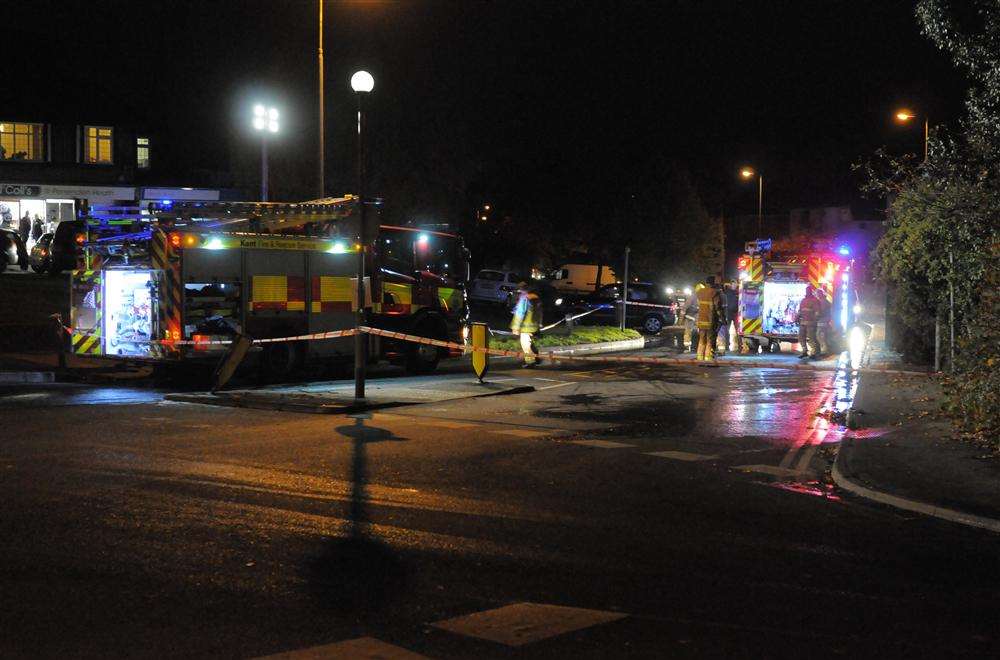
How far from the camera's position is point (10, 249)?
35.3m

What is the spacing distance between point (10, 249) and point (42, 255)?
1822 mm

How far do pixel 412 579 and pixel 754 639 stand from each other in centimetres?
211

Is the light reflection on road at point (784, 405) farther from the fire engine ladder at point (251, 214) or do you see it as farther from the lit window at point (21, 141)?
the lit window at point (21, 141)

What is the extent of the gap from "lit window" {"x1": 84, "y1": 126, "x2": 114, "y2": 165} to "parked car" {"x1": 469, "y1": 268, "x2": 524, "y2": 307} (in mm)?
17270

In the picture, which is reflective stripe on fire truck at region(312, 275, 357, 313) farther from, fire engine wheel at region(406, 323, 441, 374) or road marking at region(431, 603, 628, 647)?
road marking at region(431, 603, 628, 647)

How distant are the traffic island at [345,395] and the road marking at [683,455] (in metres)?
4.84

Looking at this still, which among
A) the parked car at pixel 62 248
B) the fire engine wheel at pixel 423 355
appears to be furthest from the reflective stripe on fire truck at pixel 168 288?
the parked car at pixel 62 248

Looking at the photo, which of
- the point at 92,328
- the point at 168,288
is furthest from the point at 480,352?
the point at 92,328

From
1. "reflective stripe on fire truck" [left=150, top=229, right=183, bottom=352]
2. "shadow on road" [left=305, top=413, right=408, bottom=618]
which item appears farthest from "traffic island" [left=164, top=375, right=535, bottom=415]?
"shadow on road" [left=305, top=413, right=408, bottom=618]

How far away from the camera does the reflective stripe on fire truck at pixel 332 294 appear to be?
19438 millimetres

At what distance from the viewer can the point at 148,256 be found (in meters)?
17.5

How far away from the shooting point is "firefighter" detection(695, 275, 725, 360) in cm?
2297

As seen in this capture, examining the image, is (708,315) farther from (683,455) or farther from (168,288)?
(683,455)

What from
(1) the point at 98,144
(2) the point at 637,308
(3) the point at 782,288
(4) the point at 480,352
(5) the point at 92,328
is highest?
(1) the point at 98,144
